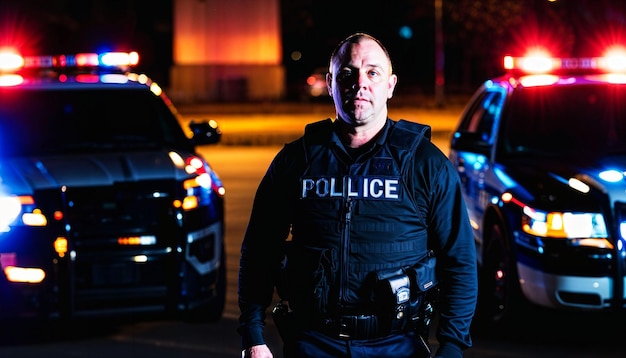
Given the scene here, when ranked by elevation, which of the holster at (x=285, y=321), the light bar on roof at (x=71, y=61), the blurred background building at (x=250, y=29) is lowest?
the holster at (x=285, y=321)

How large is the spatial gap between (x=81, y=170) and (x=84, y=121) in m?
1.05

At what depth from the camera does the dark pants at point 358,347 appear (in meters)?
3.75

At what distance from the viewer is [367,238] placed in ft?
12.2

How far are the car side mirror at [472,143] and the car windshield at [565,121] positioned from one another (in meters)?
0.12

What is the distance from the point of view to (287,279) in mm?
3869

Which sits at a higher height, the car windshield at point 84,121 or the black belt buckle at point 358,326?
the car windshield at point 84,121

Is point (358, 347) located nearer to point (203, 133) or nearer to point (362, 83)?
point (362, 83)

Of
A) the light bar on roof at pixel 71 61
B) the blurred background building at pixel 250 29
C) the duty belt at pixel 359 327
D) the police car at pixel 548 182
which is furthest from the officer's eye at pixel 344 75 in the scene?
the blurred background building at pixel 250 29

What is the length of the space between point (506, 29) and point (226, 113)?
12637 millimetres

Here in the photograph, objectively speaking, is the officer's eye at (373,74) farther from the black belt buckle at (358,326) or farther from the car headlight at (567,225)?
the car headlight at (567,225)

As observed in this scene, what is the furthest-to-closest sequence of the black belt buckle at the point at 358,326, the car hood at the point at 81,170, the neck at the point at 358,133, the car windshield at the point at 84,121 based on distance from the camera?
the car windshield at the point at 84,121
the car hood at the point at 81,170
the neck at the point at 358,133
the black belt buckle at the point at 358,326

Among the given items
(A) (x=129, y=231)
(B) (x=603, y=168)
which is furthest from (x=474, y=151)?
(A) (x=129, y=231)

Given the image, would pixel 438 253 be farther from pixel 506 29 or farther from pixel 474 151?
pixel 506 29

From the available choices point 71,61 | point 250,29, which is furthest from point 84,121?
point 250,29
